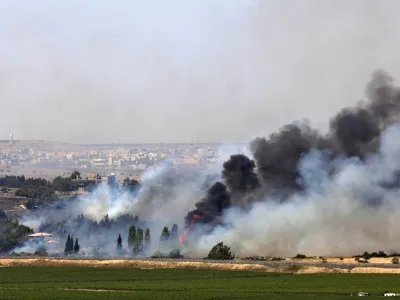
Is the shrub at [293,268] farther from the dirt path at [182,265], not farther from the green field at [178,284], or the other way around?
the green field at [178,284]

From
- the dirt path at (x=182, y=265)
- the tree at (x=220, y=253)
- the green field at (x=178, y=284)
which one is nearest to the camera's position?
the green field at (x=178, y=284)

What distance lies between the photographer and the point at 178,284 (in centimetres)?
13550

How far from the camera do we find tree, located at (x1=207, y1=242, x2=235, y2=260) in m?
190

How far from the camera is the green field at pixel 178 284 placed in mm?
118312

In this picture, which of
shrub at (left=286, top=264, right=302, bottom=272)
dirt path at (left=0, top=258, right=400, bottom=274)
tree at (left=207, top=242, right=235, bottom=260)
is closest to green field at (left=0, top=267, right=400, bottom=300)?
dirt path at (left=0, top=258, right=400, bottom=274)

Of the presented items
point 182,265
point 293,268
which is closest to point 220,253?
point 182,265

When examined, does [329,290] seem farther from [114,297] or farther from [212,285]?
[114,297]

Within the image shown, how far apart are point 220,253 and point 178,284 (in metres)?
55.9

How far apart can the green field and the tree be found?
87.0 feet

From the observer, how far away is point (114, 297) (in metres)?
116

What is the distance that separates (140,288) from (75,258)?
185 feet

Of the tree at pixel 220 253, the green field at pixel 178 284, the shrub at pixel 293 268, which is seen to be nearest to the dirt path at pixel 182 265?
the shrub at pixel 293 268

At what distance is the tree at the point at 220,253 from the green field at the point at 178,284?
2651 centimetres

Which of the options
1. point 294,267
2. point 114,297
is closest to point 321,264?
point 294,267
